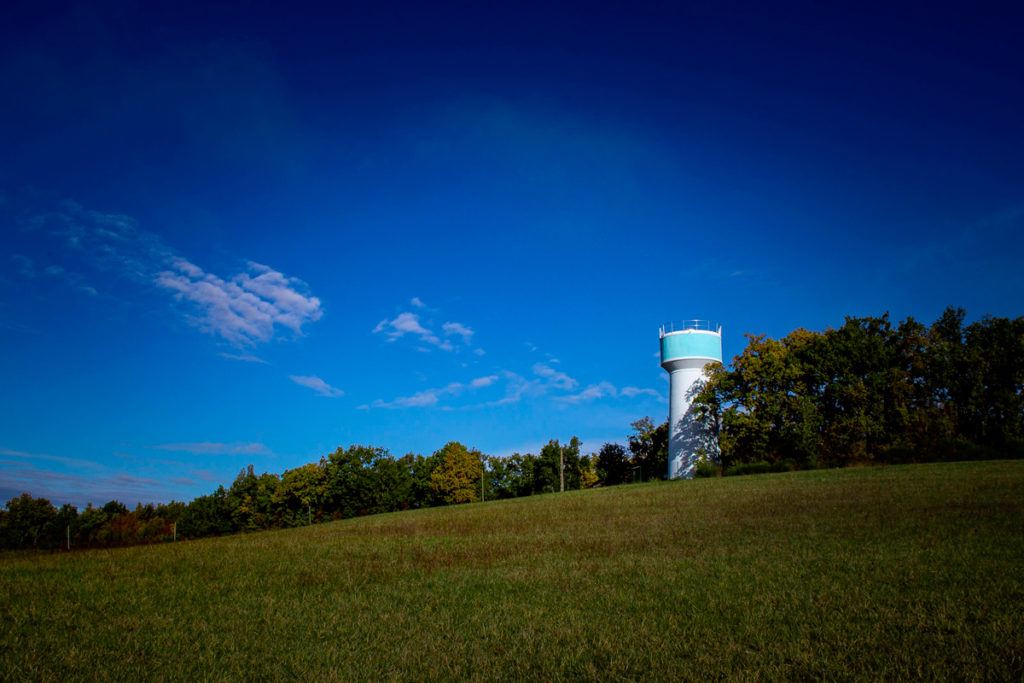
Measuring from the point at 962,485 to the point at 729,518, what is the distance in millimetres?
9696

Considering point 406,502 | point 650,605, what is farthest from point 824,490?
point 406,502

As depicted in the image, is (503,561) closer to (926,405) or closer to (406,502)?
(926,405)

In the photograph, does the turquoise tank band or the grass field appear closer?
the grass field

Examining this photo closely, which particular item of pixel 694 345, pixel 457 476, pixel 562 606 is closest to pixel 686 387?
pixel 694 345

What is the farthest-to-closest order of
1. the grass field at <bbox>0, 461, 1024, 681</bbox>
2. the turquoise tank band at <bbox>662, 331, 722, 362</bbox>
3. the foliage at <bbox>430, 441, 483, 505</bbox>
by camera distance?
the foliage at <bbox>430, 441, 483, 505</bbox> → the turquoise tank band at <bbox>662, 331, 722, 362</bbox> → the grass field at <bbox>0, 461, 1024, 681</bbox>

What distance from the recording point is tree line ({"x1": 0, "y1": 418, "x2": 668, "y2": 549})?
207ft

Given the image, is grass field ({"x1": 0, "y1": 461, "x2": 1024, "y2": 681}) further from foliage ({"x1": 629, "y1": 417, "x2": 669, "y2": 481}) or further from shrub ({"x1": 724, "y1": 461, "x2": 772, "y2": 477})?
foliage ({"x1": 629, "y1": 417, "x2": 669, "y2": 481})

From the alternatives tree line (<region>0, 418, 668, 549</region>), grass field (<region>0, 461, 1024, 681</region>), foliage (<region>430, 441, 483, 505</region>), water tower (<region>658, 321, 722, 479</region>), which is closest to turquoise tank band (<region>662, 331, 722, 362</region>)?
water tower (<region>658, 321, 722, 479</region>)

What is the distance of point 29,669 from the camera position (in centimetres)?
571

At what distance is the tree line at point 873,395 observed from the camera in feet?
134

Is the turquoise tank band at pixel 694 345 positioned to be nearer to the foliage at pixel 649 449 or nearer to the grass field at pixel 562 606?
the foliage at pixel 649 449

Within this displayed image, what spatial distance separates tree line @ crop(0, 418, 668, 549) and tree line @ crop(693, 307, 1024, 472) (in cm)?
1874

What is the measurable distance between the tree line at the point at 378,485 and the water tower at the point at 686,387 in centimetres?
1241

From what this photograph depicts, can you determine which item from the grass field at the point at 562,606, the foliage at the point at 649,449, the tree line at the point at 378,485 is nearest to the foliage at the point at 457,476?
the tree line at the point at 378,485
